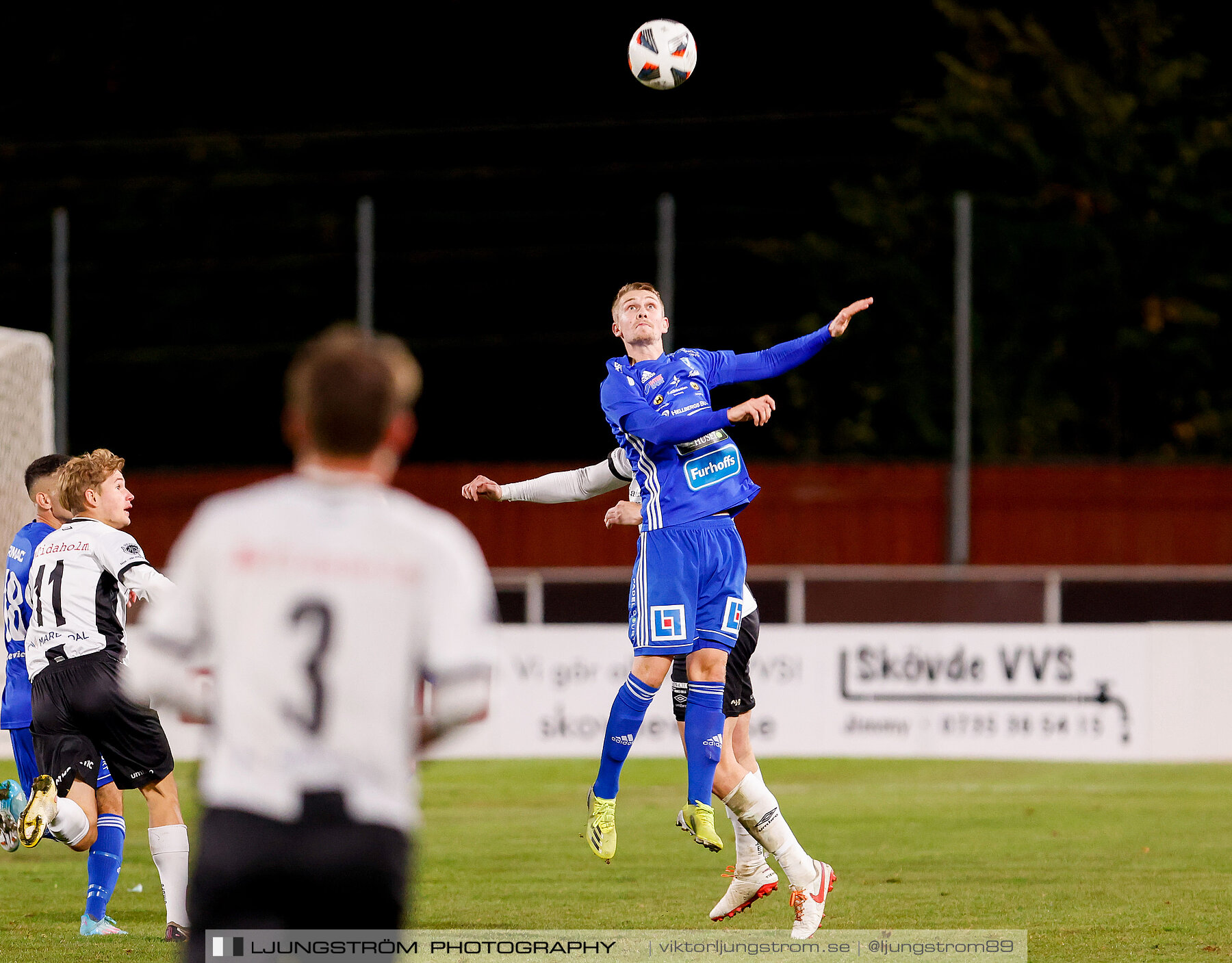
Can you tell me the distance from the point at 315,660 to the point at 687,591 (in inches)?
157

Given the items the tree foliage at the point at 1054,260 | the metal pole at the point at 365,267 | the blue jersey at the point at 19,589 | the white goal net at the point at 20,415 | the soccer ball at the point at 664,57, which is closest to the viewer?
the blue jersey at the point at 19,589

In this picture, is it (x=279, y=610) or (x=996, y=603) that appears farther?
A: (x=996, y=603)

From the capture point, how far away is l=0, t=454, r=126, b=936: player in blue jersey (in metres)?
7.57

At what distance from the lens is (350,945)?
11.6ft

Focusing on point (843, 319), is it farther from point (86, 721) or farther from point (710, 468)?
point (86, 721)

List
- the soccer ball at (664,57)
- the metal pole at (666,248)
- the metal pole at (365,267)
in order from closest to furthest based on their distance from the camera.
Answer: the soccer ball at (664,57) → the metal pole at (666,248) → the metal pole at (365,267)

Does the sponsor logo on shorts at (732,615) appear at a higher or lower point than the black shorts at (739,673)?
higher

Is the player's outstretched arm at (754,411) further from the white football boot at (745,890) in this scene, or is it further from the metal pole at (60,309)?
the metal pole at (60,309)

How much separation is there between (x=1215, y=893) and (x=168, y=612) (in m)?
6.24

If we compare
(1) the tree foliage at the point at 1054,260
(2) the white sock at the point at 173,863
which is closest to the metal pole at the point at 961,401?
(1) the tree foliage at the point at 1054,260

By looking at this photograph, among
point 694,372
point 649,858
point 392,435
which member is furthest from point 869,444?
point 392,435

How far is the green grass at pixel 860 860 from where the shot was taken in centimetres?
745

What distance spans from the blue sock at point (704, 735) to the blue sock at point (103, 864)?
245 cm

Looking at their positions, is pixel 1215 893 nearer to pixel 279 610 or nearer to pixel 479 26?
pixel 279 610
